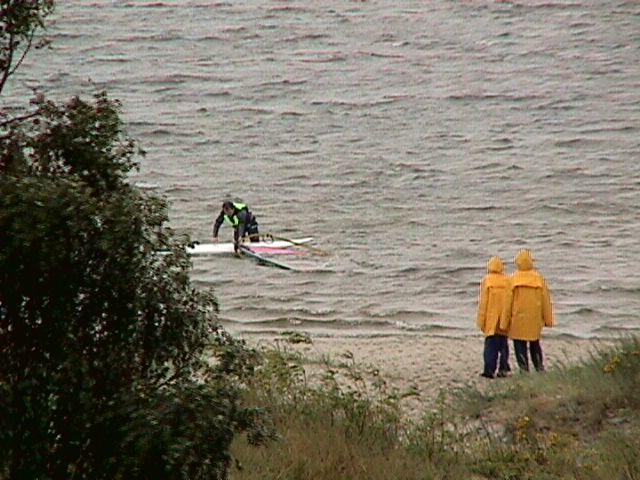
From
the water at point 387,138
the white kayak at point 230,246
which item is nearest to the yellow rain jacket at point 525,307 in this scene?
the water at point 387,138

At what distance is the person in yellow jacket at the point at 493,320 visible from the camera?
10453 mm


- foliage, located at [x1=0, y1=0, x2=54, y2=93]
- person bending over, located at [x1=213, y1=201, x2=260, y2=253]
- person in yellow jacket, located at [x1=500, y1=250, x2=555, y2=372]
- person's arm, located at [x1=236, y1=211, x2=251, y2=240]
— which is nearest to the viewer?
foliage, located at [x1=0, y1=0, x2=54, y2=93]

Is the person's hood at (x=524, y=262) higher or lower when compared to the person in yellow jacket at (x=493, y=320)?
higher

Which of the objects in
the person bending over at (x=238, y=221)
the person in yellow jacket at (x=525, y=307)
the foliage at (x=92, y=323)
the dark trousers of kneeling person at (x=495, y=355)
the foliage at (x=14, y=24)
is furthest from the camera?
the person bending over at (x=238, y=221)

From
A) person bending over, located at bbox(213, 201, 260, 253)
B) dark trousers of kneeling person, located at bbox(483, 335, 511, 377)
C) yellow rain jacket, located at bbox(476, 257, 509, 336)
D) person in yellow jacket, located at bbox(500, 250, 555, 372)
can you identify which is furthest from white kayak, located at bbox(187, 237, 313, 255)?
person in yellow jacket, located at bbox(500, 250, 555, 372)

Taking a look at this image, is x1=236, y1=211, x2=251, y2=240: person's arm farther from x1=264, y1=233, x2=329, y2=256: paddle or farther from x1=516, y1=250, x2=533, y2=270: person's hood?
x1=516, y1=250, x2=533, y2=270: person's hood

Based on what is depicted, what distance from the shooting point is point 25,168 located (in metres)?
4.00

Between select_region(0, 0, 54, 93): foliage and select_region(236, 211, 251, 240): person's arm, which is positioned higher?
select_region(0, 0, 54, 93): foliage

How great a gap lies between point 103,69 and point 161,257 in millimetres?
25484

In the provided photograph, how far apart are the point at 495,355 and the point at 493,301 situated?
1.78 ft

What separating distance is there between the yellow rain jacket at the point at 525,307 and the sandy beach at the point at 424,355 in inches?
15.0

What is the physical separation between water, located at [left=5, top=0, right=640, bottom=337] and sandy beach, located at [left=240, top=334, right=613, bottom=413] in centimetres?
141

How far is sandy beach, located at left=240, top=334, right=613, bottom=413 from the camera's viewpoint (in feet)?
Result: 35.1

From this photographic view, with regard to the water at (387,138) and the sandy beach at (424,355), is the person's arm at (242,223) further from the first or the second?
the sandy beach at (424,355)
